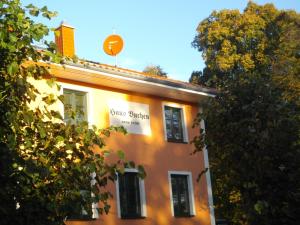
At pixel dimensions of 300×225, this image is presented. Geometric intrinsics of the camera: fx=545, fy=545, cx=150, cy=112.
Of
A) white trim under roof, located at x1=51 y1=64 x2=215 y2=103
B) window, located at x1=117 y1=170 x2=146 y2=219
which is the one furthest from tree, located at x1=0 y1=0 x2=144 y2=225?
window, located at x1=117 y1=170 x2=146 y2=219

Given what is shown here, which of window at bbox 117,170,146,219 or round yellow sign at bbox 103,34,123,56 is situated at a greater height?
round yellow sign at bbox 103,34,123,56

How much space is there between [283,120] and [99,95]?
27.8 feet

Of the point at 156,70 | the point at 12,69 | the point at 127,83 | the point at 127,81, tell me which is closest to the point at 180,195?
the point at 127,83

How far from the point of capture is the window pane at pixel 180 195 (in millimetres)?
19062

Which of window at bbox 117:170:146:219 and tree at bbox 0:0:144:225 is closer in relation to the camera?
tree at bbox 0:0:144:225

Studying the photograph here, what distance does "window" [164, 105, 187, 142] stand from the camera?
64.9 ft

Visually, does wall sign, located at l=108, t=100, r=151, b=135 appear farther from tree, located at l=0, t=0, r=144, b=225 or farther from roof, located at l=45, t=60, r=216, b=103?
tree, located at l=0, t=0, r=144, b=225

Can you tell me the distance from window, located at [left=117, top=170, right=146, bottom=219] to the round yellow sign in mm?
5882

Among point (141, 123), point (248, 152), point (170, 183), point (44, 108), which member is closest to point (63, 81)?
point (141, 123)

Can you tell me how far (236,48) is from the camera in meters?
36.2

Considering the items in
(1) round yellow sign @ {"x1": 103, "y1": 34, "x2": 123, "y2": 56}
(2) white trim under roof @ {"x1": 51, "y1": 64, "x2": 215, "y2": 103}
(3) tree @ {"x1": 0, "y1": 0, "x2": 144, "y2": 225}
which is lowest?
(3) tree @ {"x1": 0, "y1": 0, "x2": 144, "y2": 225}

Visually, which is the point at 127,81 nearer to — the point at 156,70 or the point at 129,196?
the point at 129,196

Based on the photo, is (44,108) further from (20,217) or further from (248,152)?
(248,152)

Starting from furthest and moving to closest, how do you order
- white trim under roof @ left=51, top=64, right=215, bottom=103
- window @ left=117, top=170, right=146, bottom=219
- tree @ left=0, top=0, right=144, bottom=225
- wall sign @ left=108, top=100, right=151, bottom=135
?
1. wall sign @ left=108, top=100, right=151, bottom=135
2. window @ left=117, top=170, right=146, bottom=219
3. white trim under roof @ left=51, top=64, right=215, bottom=103
4. tree @ left=0, top=0, right=144, bottom=225
